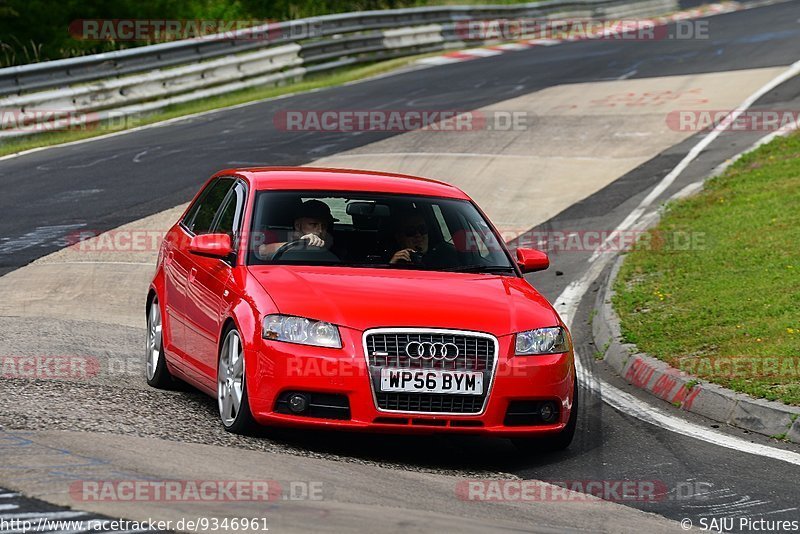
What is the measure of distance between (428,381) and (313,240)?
1.55 m

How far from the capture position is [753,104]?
2323cm

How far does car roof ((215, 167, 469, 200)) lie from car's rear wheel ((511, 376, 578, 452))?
6.18ft

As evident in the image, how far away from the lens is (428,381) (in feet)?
24.3

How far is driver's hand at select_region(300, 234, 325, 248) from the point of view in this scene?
8523 mm

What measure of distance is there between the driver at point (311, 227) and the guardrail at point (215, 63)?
1395 cm

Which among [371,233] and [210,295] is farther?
[371,233]
